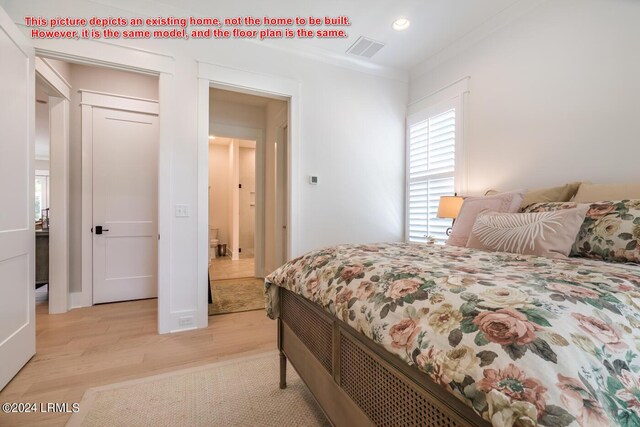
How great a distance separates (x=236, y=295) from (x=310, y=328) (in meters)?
2.59

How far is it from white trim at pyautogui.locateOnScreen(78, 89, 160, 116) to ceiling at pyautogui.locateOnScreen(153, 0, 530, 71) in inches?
52.8

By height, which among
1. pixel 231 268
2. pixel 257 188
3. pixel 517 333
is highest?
pixel 257 188

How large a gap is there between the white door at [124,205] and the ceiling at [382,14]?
5.34ft

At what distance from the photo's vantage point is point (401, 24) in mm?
2797

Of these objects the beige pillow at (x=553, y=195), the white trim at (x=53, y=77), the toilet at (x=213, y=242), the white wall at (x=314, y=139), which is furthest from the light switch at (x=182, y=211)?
the toilet at (x=213, y=242)

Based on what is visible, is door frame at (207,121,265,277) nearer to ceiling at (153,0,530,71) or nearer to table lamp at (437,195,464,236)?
ceiling at (153,0,530,71)

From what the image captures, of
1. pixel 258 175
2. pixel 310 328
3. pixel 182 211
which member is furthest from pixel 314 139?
pixel 310 328

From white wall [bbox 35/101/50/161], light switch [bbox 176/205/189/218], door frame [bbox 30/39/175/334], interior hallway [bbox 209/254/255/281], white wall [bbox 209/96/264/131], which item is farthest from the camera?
interior hallway [bbox 209/254/255/281]

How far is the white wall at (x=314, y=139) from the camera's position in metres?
2.56

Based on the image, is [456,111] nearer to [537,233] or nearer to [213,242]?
[537,233]

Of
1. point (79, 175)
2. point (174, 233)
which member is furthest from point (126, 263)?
point (174, 233)

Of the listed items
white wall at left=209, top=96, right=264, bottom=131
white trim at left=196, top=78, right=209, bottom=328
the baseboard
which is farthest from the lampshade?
the baseboard

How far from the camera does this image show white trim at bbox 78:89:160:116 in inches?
126

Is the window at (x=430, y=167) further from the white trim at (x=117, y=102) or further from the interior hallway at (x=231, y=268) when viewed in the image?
the white trim at (x=117, y=102)
